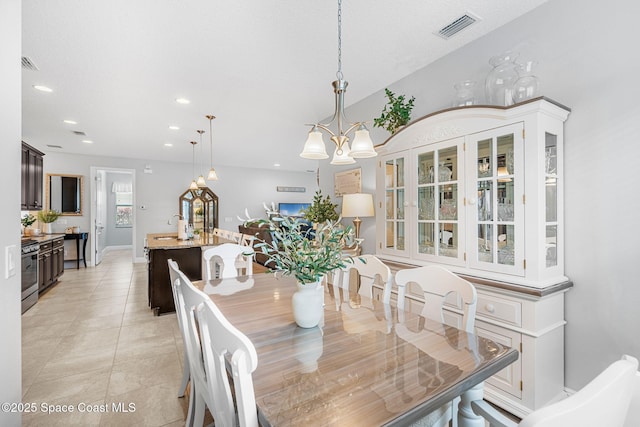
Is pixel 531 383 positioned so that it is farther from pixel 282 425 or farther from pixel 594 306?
pixel 282 425

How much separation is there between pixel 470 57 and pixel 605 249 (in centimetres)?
175

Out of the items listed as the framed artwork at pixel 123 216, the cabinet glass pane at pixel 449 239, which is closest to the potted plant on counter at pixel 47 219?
the framed artwork at pixel 123 216

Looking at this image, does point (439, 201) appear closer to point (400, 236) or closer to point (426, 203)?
point (426, 203)

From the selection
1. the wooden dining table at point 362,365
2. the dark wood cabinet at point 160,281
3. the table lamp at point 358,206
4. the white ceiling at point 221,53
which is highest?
the white ceiling at point 221,53

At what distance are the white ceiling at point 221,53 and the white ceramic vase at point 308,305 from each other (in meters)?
1.90

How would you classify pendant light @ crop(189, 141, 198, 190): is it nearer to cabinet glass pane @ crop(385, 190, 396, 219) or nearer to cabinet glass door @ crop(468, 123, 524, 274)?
cabinet glass pane @ crop(385, 190, 396, 219)

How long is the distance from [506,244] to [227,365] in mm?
1826

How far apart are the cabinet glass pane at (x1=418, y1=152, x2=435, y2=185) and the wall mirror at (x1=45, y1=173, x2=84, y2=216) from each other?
8.14 m

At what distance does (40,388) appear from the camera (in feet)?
7.21

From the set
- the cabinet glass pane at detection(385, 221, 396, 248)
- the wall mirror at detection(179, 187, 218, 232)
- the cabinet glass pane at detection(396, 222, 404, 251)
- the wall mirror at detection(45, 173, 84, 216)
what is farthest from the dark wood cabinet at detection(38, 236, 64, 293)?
the cabinet glass pane at detection(396, 222, 404, 251)

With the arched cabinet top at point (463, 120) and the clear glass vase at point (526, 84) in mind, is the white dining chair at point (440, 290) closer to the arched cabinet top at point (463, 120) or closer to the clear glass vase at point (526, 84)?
the arched cabinet top at point (463, 120)

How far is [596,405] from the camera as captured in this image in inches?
21.8

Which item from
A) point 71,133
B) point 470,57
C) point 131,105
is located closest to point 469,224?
point 470,57

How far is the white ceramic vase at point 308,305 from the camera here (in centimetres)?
137
